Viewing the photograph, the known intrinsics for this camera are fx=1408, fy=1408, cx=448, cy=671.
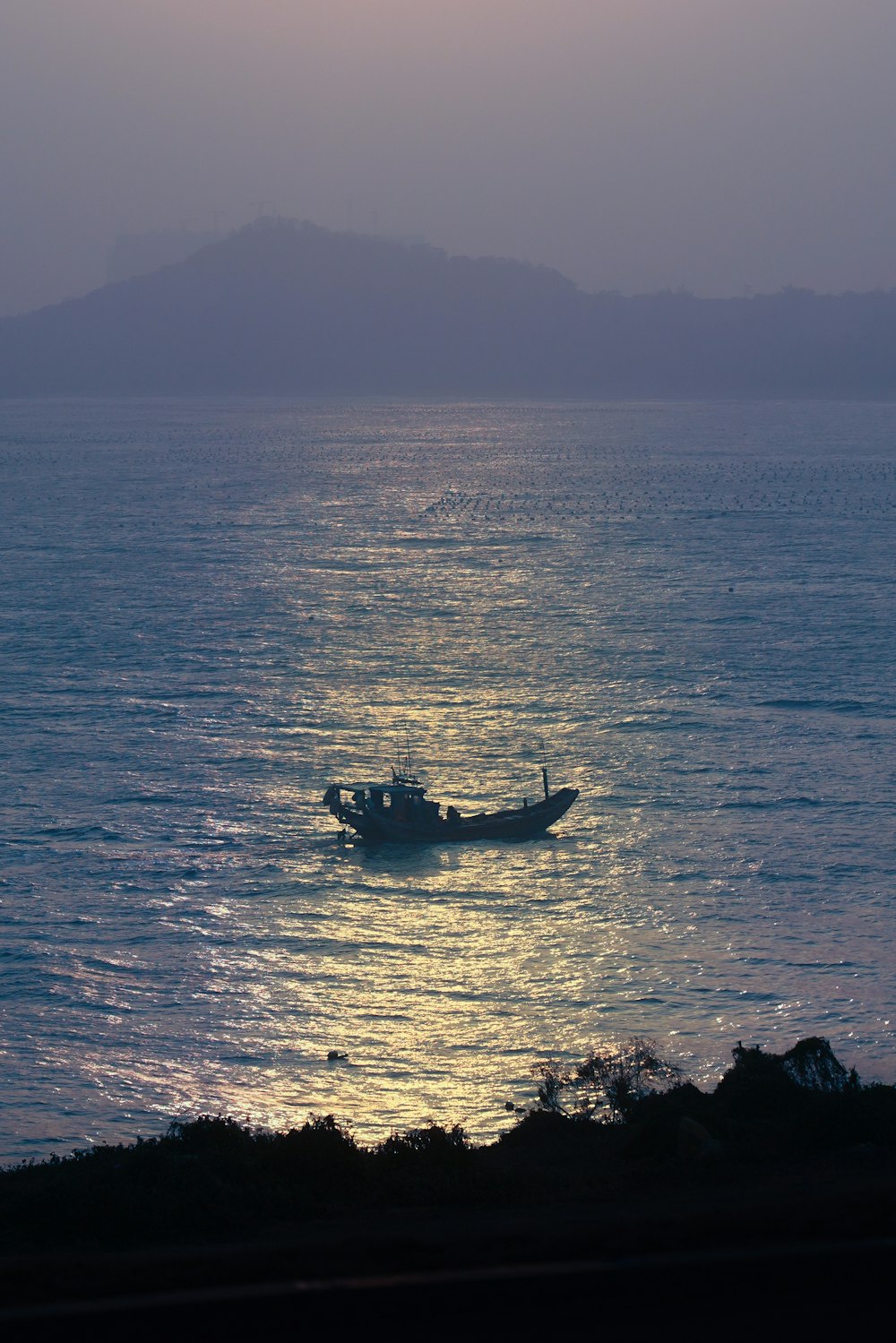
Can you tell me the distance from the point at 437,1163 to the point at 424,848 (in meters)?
18.2

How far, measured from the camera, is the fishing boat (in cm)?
3105

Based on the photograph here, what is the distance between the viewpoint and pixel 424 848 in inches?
1235

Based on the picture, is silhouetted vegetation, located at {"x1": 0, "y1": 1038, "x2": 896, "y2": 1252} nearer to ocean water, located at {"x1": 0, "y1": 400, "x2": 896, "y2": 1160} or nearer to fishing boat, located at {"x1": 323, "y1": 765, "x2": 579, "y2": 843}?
ocean water, located at {"x1": 0, "y1": 400, "x2": 896, "y2": 1160}

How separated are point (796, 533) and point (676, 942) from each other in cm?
5850

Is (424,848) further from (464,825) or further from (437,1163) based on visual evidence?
(437,1163)

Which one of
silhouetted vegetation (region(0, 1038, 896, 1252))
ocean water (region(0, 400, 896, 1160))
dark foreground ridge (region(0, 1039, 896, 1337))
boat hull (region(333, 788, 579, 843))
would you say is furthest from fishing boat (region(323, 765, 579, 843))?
silhouetted vegetation (region(0, 1038, 896, 1252))

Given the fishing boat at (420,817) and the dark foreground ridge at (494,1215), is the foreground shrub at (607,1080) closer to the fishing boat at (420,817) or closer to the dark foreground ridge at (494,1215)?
the dark foreground ridge at (494,1215)

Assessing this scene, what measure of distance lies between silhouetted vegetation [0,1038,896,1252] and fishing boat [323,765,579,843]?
14600mm

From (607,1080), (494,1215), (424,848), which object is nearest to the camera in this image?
(494,1215)

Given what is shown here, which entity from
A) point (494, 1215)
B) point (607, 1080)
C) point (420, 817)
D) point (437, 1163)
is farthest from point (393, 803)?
point (494, 1215)

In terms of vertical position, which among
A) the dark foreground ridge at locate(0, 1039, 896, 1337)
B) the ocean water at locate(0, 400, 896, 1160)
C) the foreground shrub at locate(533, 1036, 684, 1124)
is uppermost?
the ocean water at locate(0, 400, 896, 1160)

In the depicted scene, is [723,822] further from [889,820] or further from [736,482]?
[736,482]

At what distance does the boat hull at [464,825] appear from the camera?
102 feet

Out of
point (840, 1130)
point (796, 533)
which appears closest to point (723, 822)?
point (840, 1130)
